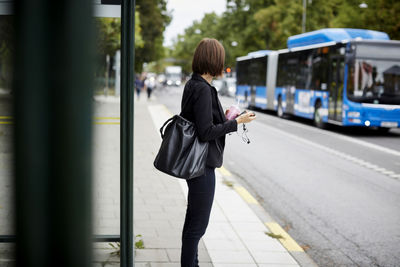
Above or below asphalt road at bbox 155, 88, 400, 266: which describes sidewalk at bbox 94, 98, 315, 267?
above

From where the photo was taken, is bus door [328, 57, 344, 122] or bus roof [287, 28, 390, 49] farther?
bus roof [287, 28, 390, 49]

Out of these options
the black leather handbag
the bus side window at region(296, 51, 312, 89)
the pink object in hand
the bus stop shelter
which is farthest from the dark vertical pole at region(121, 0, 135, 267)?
the bus side window at region(296, 51, 312, 89)

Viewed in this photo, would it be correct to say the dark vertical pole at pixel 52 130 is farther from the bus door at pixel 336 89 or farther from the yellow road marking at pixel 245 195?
the bus door at pixel 336 89

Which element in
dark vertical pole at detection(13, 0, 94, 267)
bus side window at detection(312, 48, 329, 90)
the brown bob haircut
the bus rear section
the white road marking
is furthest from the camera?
the bus rear section

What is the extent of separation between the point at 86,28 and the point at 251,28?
6218 cm

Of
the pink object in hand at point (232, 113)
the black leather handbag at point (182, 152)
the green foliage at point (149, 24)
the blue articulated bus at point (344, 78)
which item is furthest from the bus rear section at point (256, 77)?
the black leather handbag at point (182, 152)

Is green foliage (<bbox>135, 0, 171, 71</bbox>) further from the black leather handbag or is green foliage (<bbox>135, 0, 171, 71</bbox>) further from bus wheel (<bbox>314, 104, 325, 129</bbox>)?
the black leather handbag

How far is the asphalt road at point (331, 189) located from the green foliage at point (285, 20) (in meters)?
17.9

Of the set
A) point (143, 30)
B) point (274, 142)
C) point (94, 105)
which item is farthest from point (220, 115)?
point (143, 30)

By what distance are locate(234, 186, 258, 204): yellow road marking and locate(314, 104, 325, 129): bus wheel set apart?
11469 millimetres

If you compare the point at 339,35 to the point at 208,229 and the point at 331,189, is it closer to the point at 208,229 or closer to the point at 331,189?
the point at 331,189

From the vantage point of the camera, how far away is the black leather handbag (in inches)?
136

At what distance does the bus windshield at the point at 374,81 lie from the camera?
16688 millimetres

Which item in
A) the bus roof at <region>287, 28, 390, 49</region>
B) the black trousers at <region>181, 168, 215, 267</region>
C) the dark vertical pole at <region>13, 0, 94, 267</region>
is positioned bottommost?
the black trousers at <region>181, 168, 215, 267</region>
